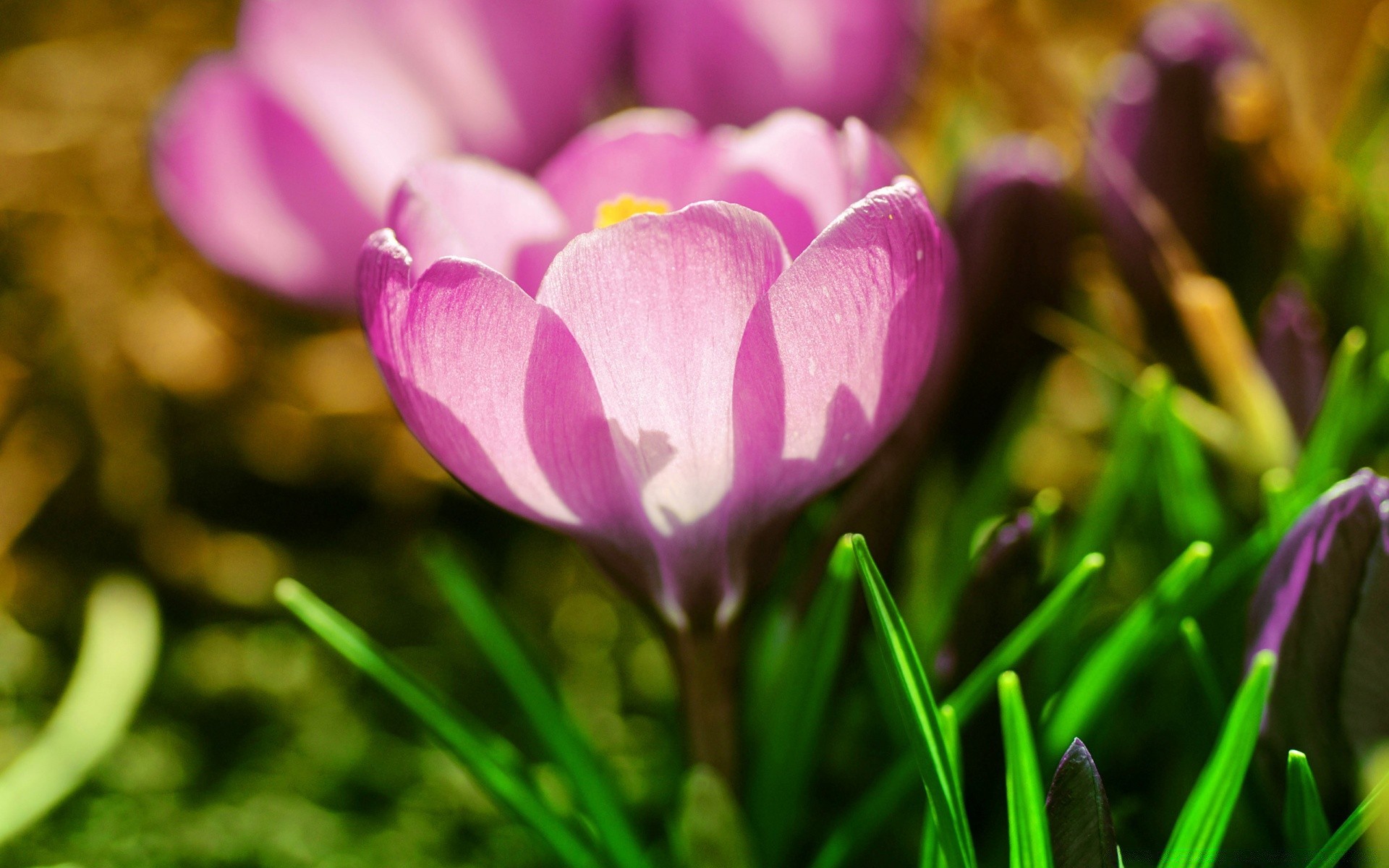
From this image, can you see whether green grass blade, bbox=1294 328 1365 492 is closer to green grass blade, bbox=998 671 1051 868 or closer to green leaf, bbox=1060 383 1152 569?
green leaf, bbox=1060 383 1152 569

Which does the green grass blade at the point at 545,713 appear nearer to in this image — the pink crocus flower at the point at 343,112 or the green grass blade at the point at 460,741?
the green grass blade at the point at 460,741

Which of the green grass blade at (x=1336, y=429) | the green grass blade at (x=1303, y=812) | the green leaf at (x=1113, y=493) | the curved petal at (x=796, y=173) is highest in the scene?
the curved petal at (x=796, y=173)

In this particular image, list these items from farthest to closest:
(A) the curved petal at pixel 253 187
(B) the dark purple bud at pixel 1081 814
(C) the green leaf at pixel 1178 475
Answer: (A) the curved petal at pixel 253 187 → (C) the green leaf at pixel 1178 475 → (B) the dark purple bud at pixel 1081 814

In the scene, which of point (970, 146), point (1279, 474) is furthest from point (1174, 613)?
point (970, 146)

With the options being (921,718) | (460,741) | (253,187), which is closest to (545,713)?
(460,741)

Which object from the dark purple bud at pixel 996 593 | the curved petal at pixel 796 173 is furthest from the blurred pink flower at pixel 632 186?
the dark purple bud at pixel 996 593

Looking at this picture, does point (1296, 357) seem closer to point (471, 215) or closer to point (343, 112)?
point (471, 215)

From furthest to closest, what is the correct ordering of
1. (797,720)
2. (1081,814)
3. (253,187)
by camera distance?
(253,187) < (797,720) < (1081,814)

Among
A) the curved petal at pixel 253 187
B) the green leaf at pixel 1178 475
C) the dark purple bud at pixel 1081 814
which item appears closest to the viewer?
the dark purple bud at pixel 1081 814
